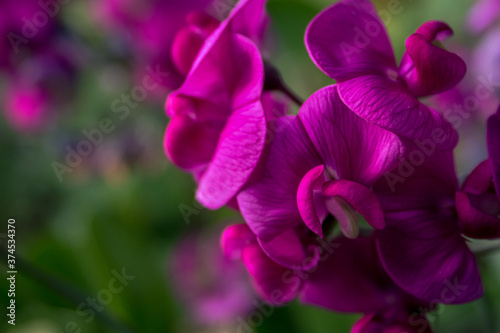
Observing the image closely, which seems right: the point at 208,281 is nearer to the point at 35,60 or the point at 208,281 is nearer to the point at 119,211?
the point at 119,211

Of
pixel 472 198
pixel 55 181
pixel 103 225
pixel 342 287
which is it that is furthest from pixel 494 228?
pixel 55 181

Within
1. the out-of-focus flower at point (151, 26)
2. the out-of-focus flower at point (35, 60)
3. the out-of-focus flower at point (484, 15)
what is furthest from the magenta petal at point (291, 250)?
the out-of-focus flower at point (35, 60)

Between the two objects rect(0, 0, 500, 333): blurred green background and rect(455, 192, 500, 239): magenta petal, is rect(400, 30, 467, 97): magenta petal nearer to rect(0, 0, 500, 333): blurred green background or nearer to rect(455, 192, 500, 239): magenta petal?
rect(455, 192, 500, 239): magenta petal

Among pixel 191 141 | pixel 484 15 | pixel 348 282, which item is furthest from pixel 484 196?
pixel 484 15

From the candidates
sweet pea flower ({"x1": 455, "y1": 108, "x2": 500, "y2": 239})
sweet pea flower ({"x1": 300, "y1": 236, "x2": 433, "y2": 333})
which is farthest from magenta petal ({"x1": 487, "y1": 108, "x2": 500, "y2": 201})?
sweet pea flower ({"x1": 300, "y1": 236, "x2": 433, "y2": 333})

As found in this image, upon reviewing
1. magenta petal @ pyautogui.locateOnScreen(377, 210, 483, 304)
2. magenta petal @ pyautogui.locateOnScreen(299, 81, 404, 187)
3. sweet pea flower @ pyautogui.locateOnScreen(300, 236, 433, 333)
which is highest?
magenta petal @ pyautogui.locateOnScreen(299, 81, 404, 187)

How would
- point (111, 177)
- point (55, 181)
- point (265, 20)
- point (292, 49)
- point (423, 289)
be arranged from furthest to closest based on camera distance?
point (55, 181), point (292, 49), point (111, 177), point (265, 20), point (423, 289)

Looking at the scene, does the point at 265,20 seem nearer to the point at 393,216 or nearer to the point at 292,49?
the point at 393,216
